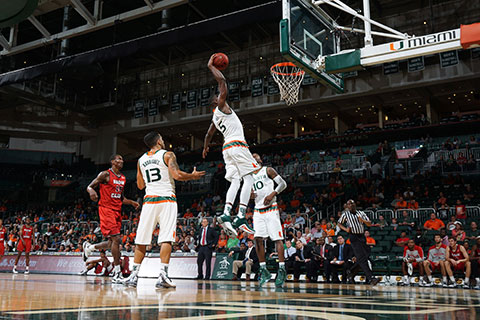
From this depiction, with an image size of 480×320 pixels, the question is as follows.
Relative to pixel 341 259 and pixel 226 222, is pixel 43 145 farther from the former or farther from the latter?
pixel 226 222

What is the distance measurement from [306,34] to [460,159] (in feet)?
44.1

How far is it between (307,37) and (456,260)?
655cm

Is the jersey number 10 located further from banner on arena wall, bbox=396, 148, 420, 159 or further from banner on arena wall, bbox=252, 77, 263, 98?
banner on arena wall, bbox=252, 77, 263, 98

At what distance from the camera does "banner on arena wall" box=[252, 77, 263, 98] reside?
2585cm

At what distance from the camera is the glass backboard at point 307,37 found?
7.91 meters

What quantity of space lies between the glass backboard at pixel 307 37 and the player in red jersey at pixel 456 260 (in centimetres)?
488

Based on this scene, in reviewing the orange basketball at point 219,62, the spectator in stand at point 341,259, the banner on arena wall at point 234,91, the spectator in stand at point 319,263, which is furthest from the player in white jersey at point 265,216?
the banner on arena wall at point 234,91

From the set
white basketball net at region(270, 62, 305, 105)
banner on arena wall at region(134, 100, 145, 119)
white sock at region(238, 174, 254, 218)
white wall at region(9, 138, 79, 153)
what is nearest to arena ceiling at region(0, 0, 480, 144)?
white wall at region(9, 138, 79, 153)

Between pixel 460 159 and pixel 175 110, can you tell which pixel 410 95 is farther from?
pixel 175 110

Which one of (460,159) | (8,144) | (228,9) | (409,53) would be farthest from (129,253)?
(8,144)

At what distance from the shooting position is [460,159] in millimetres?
18703

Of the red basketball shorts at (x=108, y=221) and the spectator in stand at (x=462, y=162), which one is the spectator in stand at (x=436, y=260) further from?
the spectator in stand at (x=462, y=162)

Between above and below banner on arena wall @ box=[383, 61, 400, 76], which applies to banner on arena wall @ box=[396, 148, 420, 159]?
below

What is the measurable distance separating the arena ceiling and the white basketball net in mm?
5387
